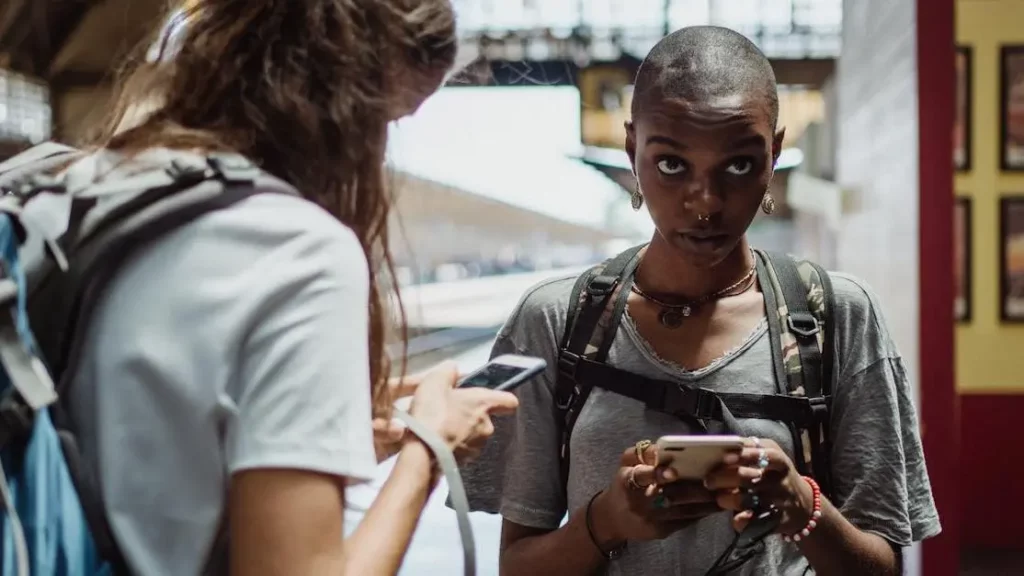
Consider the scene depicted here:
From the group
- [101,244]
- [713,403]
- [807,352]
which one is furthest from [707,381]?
[101,244]

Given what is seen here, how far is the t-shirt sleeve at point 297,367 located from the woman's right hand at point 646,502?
482 millimetres

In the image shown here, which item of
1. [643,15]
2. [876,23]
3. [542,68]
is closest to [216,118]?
[542,68]

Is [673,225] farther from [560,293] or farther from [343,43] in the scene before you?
[343,43]

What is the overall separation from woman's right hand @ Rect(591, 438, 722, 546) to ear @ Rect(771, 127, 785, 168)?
0.43 meters

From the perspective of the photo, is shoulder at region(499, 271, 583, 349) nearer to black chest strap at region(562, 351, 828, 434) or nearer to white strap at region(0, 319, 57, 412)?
black chest strap at region(562, 351, 828, 434)

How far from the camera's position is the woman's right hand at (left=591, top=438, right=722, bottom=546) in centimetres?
118

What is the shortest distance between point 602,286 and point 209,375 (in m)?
0.72

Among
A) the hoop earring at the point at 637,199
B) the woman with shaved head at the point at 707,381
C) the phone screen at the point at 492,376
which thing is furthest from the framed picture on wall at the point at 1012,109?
the phone screen at the point at 492,376

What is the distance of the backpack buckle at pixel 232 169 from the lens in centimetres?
82

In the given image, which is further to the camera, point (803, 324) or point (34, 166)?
point (803, 324)

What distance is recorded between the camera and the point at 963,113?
17.2 ft

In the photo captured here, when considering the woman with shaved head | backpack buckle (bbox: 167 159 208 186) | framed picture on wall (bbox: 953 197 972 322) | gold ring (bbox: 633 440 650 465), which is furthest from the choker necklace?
framed picture on wall (bbox: 953 197 972 322)

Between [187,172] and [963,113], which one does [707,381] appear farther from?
[963,113]

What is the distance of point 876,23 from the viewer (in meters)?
2.86
